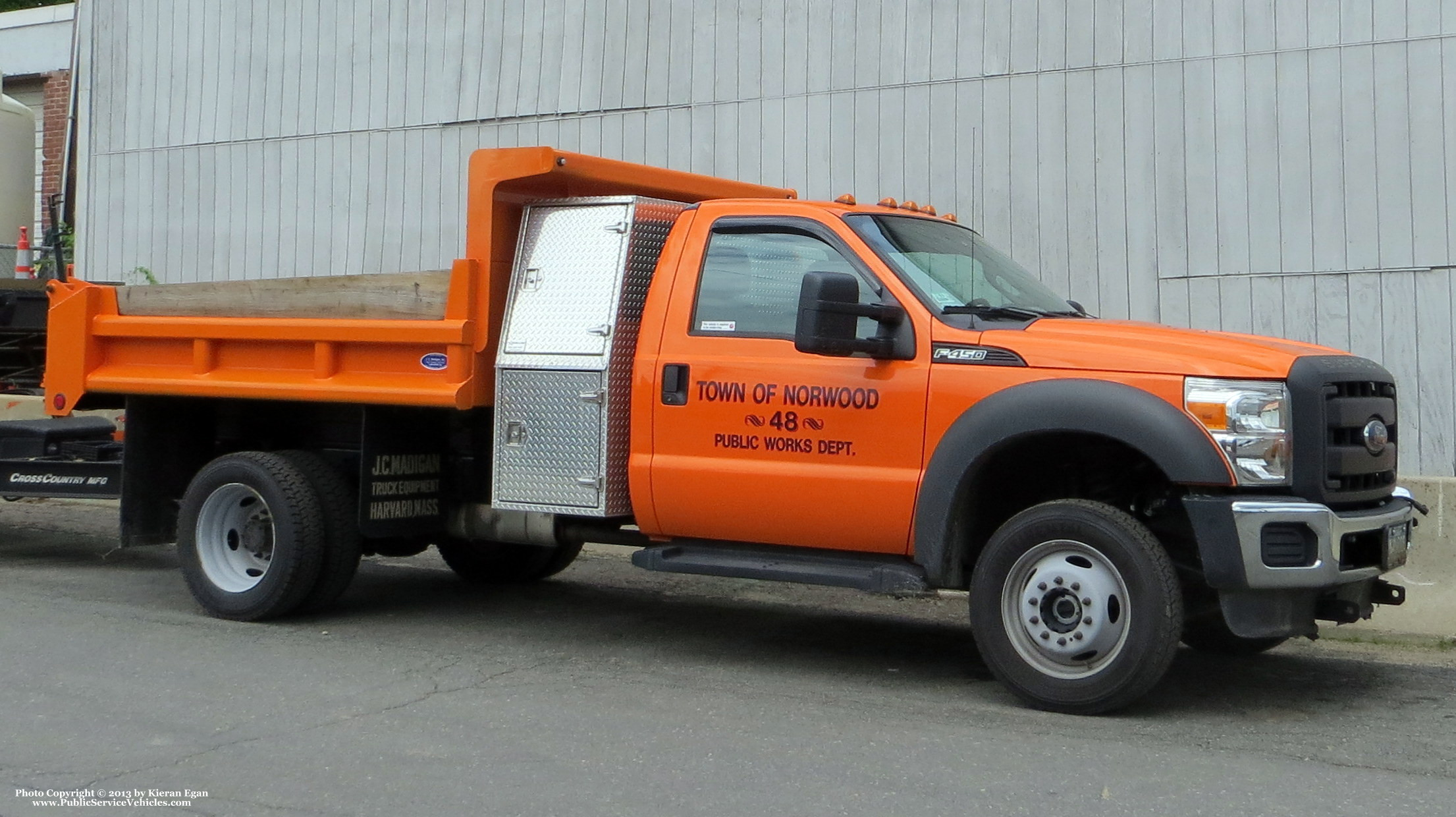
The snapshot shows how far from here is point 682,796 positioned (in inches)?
192

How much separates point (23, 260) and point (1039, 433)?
900 cm

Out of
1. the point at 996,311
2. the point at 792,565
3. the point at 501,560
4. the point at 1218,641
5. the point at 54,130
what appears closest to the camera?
the point at 996,311

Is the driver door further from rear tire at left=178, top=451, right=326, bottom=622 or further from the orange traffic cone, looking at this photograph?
the orange traffic cone

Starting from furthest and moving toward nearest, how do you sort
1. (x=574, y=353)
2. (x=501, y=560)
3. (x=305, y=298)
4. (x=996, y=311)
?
1. (x=501, y=560)
2. (x=305, y=298)
3. (x=574, y=353)
4. (x=996, y=311)

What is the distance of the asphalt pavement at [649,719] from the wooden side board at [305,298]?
166cm

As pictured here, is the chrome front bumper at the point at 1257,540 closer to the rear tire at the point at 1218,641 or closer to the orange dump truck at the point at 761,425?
the orange dump truck at the point at 761,425

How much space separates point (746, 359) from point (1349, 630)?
394 cm

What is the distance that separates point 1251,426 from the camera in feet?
19.0

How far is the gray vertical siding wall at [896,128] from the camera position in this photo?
30.8ft

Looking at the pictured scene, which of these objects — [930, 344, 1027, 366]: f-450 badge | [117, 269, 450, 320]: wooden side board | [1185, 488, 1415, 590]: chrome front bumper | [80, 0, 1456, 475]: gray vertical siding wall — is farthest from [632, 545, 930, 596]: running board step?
[80, 0, 1456, 475]: gray vertical siding wall

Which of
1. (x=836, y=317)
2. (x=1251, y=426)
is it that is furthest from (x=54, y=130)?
(x=1251, y=426)

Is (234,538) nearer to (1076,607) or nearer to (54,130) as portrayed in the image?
(1076,607)

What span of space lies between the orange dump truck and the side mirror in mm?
14

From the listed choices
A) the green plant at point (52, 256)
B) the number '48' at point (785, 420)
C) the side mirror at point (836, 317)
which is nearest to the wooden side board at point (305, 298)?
the number '48' at point (785, 420)
